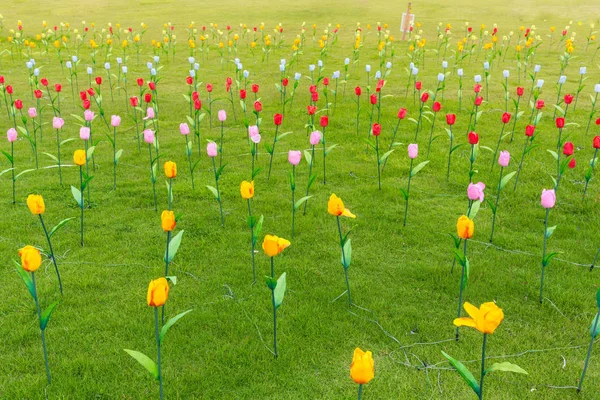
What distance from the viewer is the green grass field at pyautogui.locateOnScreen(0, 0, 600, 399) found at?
2.57 meters

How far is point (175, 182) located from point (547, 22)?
45.3ft

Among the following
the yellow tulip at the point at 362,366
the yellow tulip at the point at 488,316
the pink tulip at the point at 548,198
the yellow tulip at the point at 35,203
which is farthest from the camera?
the pink tulip at the point at 548,198

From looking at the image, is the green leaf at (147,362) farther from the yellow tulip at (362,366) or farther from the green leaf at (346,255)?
the green leaf at (346,255)

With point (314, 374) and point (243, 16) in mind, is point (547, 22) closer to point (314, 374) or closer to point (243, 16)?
point (243, 16)

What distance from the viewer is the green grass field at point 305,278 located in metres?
2.57

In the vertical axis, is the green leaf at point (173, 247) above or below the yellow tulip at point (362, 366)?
below

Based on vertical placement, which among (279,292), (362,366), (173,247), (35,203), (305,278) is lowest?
(305,278)

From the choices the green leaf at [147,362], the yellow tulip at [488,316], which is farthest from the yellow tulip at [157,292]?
the yellow tulip at [488,316]

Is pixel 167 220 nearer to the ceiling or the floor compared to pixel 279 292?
nearer to the ceiling

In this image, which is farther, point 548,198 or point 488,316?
point 548,198

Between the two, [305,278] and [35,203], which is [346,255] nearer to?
[305,278]

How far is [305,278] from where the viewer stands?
343cm

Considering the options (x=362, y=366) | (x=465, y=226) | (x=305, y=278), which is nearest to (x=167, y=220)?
(x=305, y=278)

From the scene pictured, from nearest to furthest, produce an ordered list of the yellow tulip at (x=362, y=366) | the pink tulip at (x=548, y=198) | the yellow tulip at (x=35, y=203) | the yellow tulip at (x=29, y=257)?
1. the yellow tulip at (x=362, y=366)
2. the yellow tulip at (x=29, y=257)
3. the yellow tulip at (x=35, y=203)
4. the pink tulip at (x=548, y=198)
